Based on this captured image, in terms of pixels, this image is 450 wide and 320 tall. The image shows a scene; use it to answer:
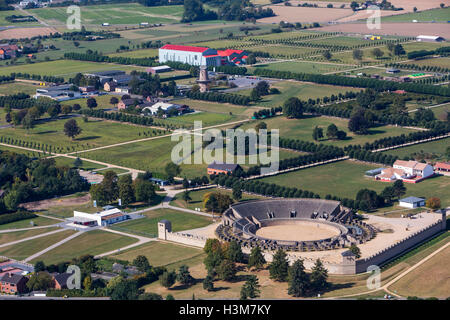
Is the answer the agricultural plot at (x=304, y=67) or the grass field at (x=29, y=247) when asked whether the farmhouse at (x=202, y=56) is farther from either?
the grass field at (x=29, y=247)

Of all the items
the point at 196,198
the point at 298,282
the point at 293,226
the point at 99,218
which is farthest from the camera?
the point at 196,198

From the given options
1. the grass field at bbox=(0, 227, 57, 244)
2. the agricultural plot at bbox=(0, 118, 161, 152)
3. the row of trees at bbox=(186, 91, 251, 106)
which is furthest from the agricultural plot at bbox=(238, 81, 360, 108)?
the grass field at bbox=(0, 227, 57, 244)

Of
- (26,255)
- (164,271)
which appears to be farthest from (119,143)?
(164,271)

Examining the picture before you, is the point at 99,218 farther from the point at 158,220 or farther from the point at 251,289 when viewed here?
the point at 251,289

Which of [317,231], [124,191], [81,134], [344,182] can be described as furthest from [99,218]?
[81,134]

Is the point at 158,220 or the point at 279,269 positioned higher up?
the point at 279,269

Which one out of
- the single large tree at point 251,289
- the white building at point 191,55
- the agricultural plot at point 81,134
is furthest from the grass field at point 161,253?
the white building at point 191,55
